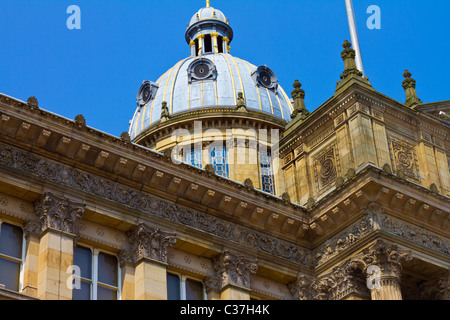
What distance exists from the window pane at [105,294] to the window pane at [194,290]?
2529 millimetres

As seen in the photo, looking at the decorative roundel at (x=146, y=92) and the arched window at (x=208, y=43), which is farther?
the arched window at (x=208, y=43)

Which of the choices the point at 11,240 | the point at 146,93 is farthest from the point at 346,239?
the point at 146,93

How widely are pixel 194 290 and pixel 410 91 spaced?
1222 cm

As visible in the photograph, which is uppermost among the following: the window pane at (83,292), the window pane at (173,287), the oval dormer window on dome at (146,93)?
the oval dormer window on dome at (146,93)

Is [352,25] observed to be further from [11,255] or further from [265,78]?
[11,255]

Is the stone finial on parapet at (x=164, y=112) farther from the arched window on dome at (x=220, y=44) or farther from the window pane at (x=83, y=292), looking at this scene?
the window pane at (x=83, y=292)

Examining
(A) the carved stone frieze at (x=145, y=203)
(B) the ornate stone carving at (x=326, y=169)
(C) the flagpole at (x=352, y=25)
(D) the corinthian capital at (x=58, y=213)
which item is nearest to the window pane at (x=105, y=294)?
(D) the corinthian capital at (x=58, y=213)

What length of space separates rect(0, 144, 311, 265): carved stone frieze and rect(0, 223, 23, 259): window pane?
1.69m

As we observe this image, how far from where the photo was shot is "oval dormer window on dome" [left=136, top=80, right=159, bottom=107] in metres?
57.1

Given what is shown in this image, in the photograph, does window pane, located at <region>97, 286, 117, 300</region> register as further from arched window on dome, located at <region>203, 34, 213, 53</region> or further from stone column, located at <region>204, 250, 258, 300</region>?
arched window on dome, located at <region>203, 34, 213, 53</region>

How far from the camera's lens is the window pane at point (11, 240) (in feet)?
83.6

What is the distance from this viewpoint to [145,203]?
28109mm

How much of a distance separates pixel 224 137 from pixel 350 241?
22448 millimetres
